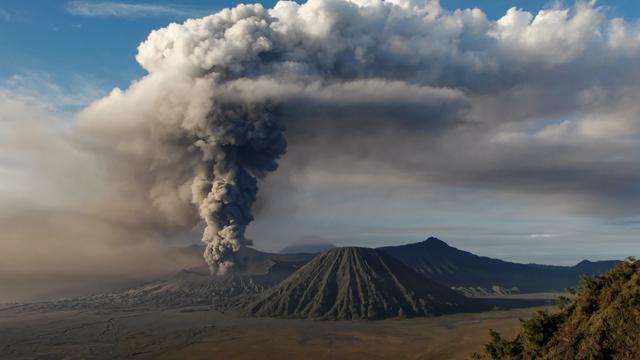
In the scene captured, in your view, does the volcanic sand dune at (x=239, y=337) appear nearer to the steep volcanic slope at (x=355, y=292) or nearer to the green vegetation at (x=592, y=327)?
the steep volcanic slope at (x=355, y=292)

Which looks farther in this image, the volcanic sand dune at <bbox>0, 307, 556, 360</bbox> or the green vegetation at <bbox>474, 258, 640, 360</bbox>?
the volcanic sand dune at <bbox>0, 307, 556, 360</bbox>

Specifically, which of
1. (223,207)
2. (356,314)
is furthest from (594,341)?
(223,207)

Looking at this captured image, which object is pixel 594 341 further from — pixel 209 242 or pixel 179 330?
pixel 209 242

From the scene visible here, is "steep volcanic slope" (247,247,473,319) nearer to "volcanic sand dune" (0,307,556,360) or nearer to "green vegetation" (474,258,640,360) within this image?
"volcanic sand dune" (0,307,556,360)

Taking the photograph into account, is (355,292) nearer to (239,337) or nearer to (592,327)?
(239,337)

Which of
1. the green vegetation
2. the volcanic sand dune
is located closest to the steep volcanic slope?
the volcanic sand dune

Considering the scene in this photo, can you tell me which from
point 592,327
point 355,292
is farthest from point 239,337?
point 592,327
